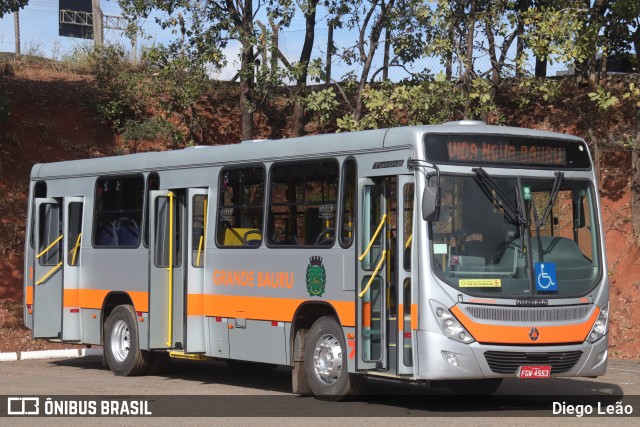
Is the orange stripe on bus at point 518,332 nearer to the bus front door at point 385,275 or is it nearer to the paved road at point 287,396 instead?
the bus front door at point 385,275

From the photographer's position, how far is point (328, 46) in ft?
96.3

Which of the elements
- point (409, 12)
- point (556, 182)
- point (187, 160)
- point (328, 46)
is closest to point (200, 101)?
point (328, 46)

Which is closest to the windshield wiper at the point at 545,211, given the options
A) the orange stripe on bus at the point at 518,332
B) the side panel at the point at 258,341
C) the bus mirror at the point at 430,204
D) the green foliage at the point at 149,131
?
the orange stripe on bus at the point at 518,332

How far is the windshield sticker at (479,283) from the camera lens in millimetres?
12922

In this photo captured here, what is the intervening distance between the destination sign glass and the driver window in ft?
10.3

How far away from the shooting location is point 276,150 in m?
15.6

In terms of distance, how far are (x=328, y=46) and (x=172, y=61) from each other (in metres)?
4.19

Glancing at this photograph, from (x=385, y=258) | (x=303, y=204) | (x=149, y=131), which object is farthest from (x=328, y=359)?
(x=149, y=131)

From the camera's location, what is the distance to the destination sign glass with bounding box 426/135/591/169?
13.3 meters

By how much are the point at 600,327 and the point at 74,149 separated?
71.4 ft

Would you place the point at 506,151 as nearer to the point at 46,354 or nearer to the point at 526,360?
the point at 526,360

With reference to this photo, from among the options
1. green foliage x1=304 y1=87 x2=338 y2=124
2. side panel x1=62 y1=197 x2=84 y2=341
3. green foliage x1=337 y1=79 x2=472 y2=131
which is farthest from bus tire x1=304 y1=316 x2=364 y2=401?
green foliage x1=304 y1=87 x2=338 y2=124

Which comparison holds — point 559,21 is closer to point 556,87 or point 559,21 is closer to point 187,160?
point 556,87

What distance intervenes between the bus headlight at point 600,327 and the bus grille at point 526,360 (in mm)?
305
